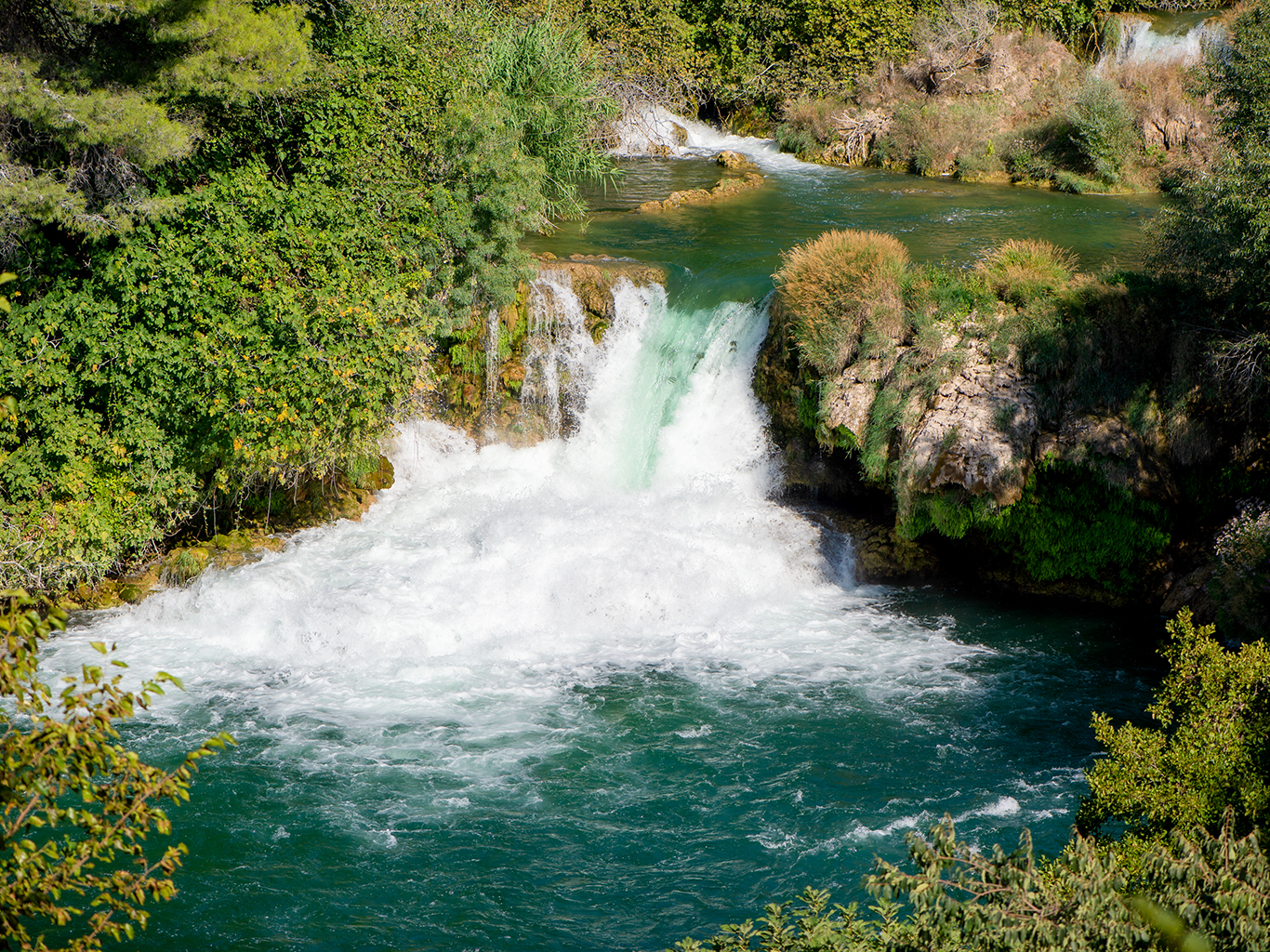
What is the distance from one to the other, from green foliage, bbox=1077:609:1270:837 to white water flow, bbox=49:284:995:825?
5091 millimetres

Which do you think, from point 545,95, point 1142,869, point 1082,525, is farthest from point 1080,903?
point 545,95

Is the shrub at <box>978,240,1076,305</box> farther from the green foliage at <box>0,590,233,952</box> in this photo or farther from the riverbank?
the green foliage at <box>0,590,233,952</box>

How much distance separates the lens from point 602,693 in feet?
36.6

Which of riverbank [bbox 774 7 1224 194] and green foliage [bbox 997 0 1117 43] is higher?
green foliage [bbox 997 0 1117 43]

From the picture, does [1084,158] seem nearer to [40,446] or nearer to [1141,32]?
[1141,32]

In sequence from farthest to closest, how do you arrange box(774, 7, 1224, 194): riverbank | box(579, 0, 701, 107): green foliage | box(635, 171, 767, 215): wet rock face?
box(579, 0, 701, 107): green foliage, box(774, 7, 1224, 194): riverbank, box(635, 171, 767, 215): wet rock face

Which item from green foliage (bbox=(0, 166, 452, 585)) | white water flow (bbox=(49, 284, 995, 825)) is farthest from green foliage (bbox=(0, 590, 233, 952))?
green foliage (bbox=(0, 166, 452, 585))

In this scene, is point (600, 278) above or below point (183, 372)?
above

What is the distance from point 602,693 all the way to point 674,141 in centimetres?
2000

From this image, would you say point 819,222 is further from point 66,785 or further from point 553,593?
point 66,785

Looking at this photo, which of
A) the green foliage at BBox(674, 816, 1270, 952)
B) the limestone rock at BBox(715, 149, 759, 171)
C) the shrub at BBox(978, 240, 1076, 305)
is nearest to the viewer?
the green foliage at BBox(674, 816, 1270, 952)

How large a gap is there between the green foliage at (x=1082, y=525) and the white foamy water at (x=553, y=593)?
181 cm

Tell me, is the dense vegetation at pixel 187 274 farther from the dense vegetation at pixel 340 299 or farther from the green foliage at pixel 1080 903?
the green foliage at pixel 1080 903

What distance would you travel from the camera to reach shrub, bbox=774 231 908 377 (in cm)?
1362
